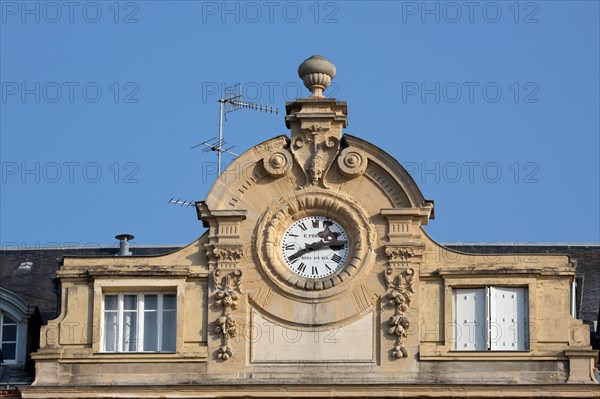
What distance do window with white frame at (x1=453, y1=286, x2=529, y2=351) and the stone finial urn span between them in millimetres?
5570

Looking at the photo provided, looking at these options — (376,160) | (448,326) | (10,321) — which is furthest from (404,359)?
(10,321)

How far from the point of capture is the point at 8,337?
53.9 meters

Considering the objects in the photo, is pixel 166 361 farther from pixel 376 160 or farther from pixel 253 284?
pixel 376 160

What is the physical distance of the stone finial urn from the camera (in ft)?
173

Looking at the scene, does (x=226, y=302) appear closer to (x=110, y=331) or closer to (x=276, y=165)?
(x=110, y=331)

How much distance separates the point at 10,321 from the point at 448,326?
10.4 m

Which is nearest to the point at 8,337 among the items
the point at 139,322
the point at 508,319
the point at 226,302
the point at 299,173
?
the point at 139,322

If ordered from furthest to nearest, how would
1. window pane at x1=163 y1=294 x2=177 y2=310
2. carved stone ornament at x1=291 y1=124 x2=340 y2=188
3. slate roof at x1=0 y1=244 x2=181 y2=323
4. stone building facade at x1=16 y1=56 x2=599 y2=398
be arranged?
slate roof at x1=0 y1=244 x2=181 y2=323 → carved stone ornament at x1=291 y1=124 x2=340 y2=188 → window pane at x1=163 y1=294 x2=177 y2=310 → stone building facade at x1=16 y1=56 x2=599 y2=398

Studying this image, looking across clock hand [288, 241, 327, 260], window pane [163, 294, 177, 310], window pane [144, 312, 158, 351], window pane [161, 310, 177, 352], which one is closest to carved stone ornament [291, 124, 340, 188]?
clock hand [288, 241, 327, 260]

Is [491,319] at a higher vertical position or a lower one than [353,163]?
lower

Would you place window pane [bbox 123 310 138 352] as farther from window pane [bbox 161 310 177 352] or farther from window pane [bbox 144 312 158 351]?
window pane [bbox 161 310 177 352]

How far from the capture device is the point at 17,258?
58594mm

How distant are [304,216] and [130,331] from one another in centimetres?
466

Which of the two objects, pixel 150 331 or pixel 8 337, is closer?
pixel 150 331
